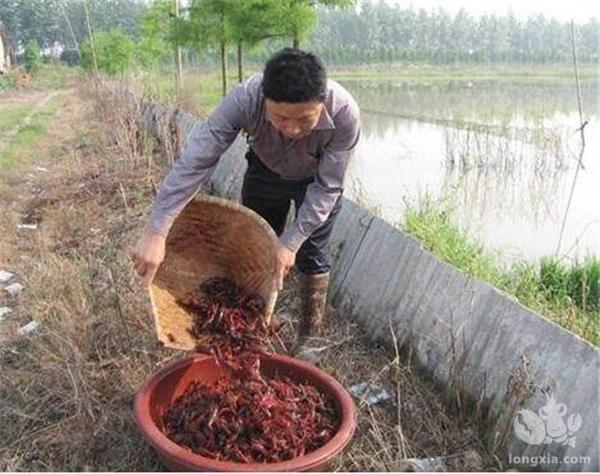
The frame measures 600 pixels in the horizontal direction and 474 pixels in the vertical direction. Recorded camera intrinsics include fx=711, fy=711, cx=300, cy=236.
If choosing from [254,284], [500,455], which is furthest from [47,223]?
[500,455]

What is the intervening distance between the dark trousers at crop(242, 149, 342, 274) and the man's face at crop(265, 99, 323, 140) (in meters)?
0.85

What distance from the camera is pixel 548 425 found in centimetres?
288

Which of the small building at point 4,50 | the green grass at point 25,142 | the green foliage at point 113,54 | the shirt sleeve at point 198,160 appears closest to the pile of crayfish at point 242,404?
the shirt sleeve at point 198,160

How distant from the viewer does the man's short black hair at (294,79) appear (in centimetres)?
287

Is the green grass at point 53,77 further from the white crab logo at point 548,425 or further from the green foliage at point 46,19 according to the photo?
the white crab logo at point 548,425

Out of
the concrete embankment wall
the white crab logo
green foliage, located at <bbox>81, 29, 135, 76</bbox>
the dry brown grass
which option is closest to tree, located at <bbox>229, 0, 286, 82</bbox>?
the dry brown grass

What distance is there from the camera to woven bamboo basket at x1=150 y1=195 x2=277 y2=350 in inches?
131

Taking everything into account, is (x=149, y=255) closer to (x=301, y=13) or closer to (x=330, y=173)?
(x=330, y=173)

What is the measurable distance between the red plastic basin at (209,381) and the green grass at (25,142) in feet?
29.1

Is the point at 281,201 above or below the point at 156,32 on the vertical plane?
above

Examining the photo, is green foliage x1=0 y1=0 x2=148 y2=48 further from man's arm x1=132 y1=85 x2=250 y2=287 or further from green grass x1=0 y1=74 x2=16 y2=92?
man's arm x1=132 y1=85 x2=250 y2=287

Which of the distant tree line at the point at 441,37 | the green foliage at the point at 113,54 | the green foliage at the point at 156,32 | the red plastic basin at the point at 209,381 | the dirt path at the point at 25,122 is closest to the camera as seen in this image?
the red plastic basin at the point at 209,381

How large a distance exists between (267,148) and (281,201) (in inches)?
17.7

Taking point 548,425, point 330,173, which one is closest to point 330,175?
point 330,173
